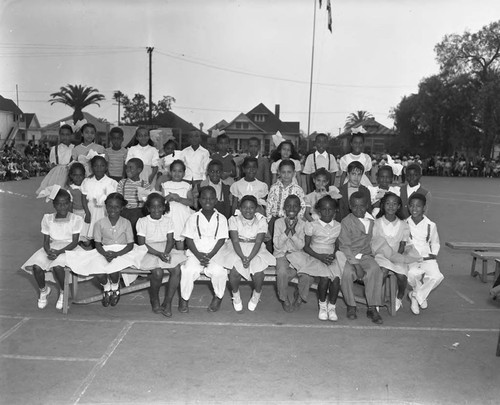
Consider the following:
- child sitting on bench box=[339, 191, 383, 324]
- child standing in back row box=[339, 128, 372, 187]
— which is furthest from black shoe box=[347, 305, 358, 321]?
child standing in back row box=[339, 128, 372, 187]

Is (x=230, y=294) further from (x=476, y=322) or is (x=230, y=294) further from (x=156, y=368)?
(x=476, y=322)

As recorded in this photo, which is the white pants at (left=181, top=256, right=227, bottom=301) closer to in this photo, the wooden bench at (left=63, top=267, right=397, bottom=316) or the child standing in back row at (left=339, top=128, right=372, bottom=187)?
the wooden bench at (left=63, top=267, right=397, bottom=316)

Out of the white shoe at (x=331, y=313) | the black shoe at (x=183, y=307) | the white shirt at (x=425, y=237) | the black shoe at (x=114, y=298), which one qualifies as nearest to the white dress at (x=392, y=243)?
the white shirt at (x=425, y=237)

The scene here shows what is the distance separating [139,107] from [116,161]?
45.0 metres

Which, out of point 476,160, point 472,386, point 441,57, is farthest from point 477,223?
point 441,57

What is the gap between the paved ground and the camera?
3.43 metres

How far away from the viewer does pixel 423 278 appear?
5.40 m

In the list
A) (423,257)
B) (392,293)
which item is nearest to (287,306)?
(392,293)

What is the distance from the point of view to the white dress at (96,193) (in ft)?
20.5

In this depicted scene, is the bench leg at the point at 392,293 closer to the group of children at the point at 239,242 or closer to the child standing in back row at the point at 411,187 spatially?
the group of children at the point at 239,242

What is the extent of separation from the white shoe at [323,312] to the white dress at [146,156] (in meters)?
3.25

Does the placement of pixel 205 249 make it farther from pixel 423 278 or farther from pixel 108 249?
pixel 423 278

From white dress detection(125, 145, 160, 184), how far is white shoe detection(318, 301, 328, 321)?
325cm

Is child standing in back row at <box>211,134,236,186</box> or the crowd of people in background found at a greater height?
child standing in back row at <box>211,134,236,186</box>
